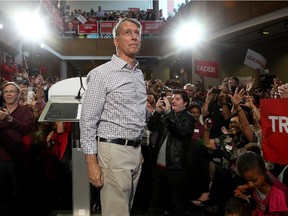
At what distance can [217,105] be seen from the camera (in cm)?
517

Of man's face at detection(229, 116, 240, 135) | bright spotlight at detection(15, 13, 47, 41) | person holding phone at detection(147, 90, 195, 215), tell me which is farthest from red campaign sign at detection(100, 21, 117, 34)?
man's face at detection(229, 116, 240, 135)

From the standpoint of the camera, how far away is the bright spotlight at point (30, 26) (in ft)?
33.4

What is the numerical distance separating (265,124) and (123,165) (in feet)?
3.86

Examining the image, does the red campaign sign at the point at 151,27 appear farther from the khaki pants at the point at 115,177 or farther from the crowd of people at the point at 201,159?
the khaki pants at the point at 115,177

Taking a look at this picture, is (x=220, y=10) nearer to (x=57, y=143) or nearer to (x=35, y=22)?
(x=35, y=22)

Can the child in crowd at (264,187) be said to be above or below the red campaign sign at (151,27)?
below

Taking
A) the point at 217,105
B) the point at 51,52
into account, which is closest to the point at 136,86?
the point at 217,105

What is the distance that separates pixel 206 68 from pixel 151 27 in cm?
971

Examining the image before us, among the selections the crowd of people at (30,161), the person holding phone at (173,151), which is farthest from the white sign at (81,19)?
the person holding phone at (173,151)

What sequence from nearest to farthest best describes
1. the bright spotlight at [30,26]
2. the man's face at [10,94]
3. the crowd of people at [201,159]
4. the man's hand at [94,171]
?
the man's hand at [94,171], the crowd of people at [201,159], the man's face at [10,94], the bright spotlight at [30,26]

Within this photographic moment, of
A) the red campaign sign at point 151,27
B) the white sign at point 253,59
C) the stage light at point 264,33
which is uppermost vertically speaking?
the red campaign sign at point 151,27

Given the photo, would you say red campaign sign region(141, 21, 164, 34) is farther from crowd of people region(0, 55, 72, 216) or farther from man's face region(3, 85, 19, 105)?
man's face region(3, 85, 19, 105)

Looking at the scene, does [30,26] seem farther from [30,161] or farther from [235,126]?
[235,126]

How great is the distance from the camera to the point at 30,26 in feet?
35.1
